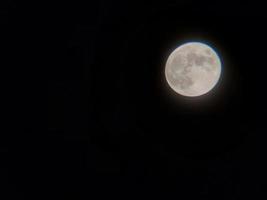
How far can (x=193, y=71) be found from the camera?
4.14m

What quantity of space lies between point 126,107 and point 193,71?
2.66ft

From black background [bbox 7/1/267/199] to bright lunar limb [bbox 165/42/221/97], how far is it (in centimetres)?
12

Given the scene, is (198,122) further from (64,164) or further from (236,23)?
(64,164)

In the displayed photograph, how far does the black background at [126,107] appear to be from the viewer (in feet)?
11.6

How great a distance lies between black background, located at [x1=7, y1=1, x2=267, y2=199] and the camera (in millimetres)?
3539

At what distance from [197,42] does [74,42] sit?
999 millimetres

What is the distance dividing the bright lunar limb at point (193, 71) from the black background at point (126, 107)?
4.7 inches

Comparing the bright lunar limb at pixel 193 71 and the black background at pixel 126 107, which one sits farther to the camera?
the bright lunar limb at pixel 193 71

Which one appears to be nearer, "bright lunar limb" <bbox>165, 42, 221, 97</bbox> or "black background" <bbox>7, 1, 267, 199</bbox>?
"black background" <bbox>7, 1, 267, 199</bbox>

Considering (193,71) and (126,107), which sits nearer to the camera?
(126,107)

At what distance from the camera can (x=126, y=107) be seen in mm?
3688

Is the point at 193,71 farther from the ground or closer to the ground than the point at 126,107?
farther from the ground

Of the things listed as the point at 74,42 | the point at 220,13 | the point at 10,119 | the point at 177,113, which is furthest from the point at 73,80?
the point at 220,13

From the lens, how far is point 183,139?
3.84 m
